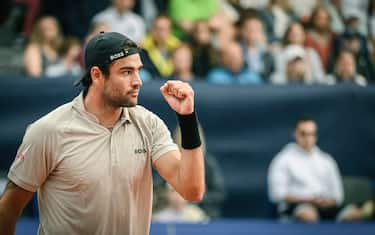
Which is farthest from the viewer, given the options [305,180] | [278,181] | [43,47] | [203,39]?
[203,39]

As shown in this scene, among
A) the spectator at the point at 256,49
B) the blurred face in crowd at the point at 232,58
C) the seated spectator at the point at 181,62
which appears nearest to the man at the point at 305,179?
the blurred face in crowd at the point at 232,58

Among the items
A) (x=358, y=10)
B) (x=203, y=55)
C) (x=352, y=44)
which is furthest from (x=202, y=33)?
(x=358, y=10)

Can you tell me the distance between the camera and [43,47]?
11570 millimetres

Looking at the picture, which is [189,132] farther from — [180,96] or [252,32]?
[252,32]

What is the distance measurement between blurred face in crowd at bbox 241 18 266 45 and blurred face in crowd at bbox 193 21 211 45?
20.7 inches

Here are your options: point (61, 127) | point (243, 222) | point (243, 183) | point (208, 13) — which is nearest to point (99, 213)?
point (61, 127)

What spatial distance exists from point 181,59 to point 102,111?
610 cm

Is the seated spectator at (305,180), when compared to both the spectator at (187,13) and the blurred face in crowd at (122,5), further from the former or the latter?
Answer: the blurred face in crowd at (122,5)

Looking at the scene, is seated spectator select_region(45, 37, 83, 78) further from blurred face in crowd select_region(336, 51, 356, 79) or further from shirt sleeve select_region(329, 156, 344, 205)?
blurred face in crowd select_region(336, 51, 356, 79)

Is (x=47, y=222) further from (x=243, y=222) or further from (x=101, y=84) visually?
(x=243, y=222)

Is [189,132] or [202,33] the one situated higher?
[202,33]

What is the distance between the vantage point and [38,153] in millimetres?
5441

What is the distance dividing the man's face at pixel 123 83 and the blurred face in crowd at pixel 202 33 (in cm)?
676

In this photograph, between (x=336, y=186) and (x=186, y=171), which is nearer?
(x=186, y=171)
